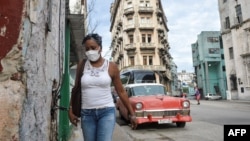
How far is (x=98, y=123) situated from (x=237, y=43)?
35152mm

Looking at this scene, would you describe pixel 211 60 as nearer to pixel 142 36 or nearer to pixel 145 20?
pixel 142 36

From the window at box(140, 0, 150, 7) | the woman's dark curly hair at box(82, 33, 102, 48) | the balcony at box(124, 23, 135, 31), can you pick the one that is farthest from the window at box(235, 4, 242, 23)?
the woman's dark curly hair at box(82, 33, 102, 48)

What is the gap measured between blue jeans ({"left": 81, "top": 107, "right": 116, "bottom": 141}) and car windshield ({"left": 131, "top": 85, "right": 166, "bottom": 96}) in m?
8.01

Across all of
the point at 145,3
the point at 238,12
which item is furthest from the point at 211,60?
the point at 238,12

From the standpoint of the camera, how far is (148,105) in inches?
365

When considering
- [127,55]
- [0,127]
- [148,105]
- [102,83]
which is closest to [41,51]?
[0,127]

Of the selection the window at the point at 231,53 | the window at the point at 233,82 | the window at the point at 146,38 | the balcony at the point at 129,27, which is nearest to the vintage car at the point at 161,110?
the window at the point at 233,82

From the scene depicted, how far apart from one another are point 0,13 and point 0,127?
737 mm

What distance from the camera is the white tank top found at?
3.03 m

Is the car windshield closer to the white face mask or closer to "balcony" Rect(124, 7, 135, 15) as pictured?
the white face mask

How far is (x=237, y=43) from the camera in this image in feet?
115

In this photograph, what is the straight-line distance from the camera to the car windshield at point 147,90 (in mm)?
11023

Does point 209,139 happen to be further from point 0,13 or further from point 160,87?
point 0,13

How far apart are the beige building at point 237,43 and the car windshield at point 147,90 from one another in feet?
81.2
